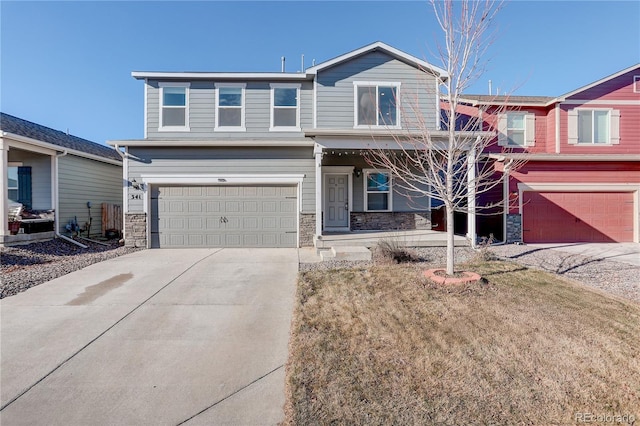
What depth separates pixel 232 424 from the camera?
94.7 inches

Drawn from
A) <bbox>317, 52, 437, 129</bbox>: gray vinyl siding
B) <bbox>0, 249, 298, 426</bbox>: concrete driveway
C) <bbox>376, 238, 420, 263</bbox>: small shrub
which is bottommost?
<bbox>0, 249, 298, 426</bbox>: concrete driveway

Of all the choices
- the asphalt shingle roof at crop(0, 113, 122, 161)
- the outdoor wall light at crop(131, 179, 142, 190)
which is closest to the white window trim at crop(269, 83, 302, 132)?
the outdoor wall light at crop(131, 179, 142, 190)

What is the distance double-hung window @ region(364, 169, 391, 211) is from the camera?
38.2 ft

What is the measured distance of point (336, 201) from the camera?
11758 millimetres

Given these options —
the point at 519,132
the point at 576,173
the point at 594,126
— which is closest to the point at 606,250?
the point at 576,173

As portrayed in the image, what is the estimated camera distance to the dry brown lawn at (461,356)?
2463 mm

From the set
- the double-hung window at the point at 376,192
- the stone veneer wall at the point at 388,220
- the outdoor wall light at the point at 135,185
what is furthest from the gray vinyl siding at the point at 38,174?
the double-hung window at the point at 376,192

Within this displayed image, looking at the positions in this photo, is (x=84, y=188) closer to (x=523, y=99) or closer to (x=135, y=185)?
(x=135, y=185)

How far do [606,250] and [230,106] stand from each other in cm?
1320

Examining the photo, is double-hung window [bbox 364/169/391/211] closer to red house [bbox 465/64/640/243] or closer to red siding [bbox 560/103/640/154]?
red house [bbox 465/64/640/243]

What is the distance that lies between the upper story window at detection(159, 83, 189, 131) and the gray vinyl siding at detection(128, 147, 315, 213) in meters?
1.21

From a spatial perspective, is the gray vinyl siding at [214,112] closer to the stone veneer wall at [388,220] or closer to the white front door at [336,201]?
the white front door at [336,201]

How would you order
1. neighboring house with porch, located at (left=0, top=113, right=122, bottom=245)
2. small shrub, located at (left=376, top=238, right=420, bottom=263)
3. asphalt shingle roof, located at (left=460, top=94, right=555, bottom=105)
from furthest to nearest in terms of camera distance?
1. asphalt shingle roof, located at (left=460, top=94, right=555, bottom=105)
2. neighboring house with porch, located at (left=0, top=113, right=122, bottom=245)
3. small shrub, located at (left=376, top=238, right=420, bottom=263)

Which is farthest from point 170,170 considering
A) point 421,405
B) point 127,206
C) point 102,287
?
point 421,405
